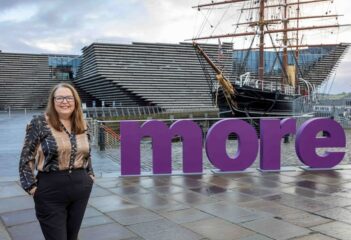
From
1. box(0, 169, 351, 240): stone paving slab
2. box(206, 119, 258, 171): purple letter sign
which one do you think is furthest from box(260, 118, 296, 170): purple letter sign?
box(0, 169, 351, 240): stone paving slab

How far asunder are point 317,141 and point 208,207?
4.14 metres

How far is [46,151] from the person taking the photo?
10.3ft

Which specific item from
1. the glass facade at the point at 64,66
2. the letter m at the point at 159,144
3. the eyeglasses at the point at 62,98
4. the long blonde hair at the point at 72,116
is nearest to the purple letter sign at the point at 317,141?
the letter m at the point at 159,144

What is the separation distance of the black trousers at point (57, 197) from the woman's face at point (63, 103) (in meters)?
0.44

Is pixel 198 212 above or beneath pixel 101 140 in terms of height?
beneath

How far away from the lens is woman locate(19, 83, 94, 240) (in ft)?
10.3

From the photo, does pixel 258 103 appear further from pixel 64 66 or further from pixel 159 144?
pixel 64 66

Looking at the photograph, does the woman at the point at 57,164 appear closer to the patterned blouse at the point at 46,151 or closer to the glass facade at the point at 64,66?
the patterned blouse at the point at 46,151

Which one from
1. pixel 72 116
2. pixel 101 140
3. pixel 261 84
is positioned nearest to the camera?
pixel 72 116

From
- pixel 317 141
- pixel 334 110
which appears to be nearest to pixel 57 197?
pixel 317 141

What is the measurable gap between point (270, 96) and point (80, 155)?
30.5 meters

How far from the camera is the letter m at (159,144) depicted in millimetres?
8852

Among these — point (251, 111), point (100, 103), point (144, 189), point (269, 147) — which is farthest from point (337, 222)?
point (100, 103)

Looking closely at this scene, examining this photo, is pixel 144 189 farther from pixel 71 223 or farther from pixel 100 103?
pixel 100 103
